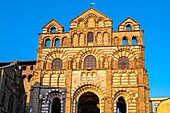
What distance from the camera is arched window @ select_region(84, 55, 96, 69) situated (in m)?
37.6

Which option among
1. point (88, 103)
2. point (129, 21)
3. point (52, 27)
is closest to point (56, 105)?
point (88, 103)

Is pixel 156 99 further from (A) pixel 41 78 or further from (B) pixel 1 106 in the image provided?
(B) pixel 1 106

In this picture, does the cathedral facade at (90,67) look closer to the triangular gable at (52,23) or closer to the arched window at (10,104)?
the triangular gable at (52,23)

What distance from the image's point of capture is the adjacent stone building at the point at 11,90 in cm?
3247

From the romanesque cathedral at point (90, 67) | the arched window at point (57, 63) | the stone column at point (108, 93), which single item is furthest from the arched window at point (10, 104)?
the stone column at point (108, 93)

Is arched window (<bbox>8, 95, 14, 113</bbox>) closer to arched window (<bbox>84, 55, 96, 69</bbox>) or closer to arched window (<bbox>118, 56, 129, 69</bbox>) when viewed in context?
arched window (<bbox>84, 55, 96, 69</bbox>)

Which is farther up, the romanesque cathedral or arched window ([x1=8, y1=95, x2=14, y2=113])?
the romanesque cathedral

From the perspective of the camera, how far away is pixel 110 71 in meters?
36.7

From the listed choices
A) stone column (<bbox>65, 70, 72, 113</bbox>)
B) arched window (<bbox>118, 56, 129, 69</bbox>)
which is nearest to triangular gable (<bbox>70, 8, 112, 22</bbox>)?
arched window (<bbox>118, 56, 129, 69</bbox>)

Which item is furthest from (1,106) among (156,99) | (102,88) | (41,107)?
(156,99)

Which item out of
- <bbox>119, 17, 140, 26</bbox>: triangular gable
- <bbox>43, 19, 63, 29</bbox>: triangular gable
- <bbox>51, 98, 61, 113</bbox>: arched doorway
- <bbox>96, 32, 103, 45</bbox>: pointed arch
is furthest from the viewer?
<bbox>43, 19, 63, 29</bbox>: triangular gable

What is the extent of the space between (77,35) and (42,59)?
4.90 metres

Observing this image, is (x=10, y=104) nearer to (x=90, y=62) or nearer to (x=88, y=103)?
(x=90, y=62)

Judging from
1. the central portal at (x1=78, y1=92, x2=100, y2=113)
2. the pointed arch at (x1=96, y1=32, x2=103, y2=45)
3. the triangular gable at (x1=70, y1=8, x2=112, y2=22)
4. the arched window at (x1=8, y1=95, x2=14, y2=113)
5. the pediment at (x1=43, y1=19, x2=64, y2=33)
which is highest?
the triangular gable at (x1=70, y1=8, x2=112, y2=22)
